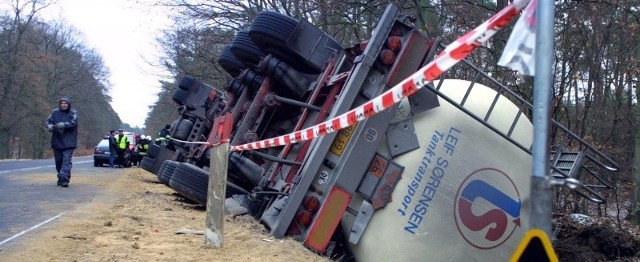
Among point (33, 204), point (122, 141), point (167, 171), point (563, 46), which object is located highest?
point (563, 46)

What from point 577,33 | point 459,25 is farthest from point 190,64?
point 577,33

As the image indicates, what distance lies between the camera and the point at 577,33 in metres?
10.9

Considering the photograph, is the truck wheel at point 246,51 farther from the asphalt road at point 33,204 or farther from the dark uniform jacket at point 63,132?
the dark uniform jacket at point 63,132

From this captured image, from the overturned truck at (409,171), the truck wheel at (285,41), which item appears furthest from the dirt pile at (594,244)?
the truck wheel at (285,41)

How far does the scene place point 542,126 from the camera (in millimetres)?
2699

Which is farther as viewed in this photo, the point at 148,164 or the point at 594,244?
the point at 148,164

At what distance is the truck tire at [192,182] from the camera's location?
8.12m

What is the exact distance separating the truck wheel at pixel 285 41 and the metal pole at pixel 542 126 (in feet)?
14.7

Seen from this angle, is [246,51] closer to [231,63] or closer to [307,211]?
[231,63]

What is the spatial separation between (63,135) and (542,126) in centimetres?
1034

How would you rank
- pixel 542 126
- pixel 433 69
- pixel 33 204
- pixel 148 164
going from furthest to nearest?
pixel 148 164 < pixel 33 204 < pixel 433 69 < pixel 542 126

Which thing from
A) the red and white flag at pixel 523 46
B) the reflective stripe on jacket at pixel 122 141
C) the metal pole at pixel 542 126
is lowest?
the reflective stripe on jacket at pixel 122 141

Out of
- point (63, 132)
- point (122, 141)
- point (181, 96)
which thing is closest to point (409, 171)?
point (63, 132)

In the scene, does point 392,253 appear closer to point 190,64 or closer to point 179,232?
point 179,232
